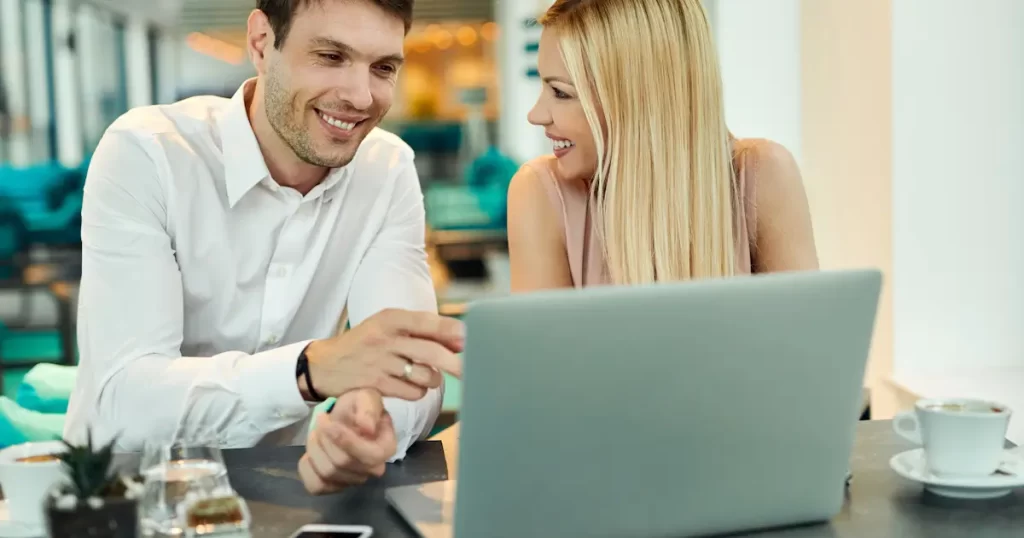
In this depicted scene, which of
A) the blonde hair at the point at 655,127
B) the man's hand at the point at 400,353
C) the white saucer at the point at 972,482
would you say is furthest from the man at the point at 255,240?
the white saucer at the point at 972,482

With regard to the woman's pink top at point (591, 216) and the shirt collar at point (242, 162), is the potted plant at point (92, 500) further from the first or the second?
the woman's pink top at point (591, 216)

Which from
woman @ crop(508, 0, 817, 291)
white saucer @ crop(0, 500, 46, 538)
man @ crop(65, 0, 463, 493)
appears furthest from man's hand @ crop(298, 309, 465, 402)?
woman @ crop(508, 0, 817, 291)

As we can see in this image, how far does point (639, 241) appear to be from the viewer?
198 cm

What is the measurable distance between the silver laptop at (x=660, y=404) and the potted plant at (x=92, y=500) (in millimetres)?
310

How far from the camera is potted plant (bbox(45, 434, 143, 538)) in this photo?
101 cm

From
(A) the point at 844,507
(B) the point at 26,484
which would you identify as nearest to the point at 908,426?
(A) the point at 844,507

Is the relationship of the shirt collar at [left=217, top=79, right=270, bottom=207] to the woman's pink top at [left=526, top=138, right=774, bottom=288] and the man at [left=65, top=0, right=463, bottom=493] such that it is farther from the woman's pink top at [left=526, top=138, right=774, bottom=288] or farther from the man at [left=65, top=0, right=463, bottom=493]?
the woman's pink top at [left=526, top=138, right=774, bottom=288]

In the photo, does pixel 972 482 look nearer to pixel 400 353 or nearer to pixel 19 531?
pixel 400 353

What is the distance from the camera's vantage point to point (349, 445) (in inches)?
51.2

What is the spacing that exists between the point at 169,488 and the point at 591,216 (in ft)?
3.83

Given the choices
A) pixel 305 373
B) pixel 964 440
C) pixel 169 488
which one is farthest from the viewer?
pixel 305 373

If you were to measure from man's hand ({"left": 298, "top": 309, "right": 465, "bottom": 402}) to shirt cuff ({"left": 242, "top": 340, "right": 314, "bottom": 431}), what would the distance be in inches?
6.6

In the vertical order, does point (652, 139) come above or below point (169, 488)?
above

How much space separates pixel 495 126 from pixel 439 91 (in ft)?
4.69
